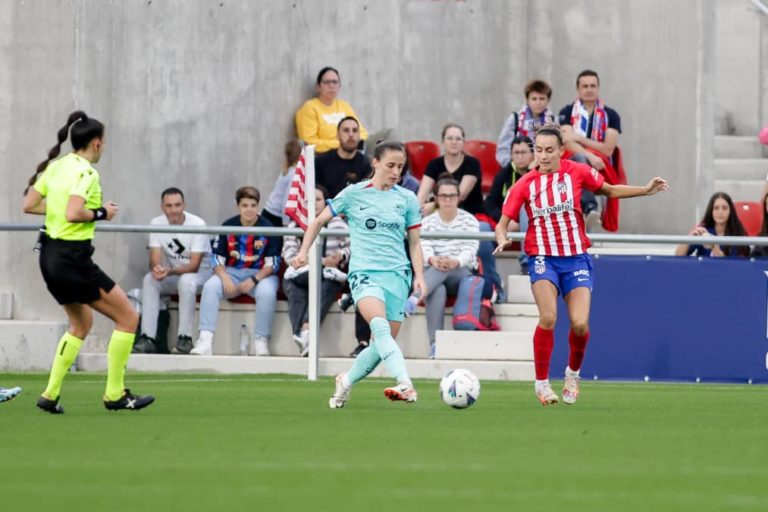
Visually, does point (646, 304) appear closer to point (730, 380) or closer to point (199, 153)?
point (730, 380)

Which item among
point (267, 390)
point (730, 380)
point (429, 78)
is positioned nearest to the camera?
point (267, 390)

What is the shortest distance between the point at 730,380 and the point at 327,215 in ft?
17.8

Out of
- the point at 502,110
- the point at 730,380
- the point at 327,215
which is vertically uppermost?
the point at 502,110

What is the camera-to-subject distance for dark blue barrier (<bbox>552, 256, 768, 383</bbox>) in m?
16.2

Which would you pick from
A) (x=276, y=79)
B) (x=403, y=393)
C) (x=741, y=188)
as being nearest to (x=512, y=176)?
(x=276, y=79)

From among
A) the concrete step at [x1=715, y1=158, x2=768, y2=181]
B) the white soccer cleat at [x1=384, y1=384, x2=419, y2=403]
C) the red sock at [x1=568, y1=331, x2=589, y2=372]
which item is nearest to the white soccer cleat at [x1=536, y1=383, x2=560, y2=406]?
the red sock at [x1=568, y1=331, x2=589, y2=372]

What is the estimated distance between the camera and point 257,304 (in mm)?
17484

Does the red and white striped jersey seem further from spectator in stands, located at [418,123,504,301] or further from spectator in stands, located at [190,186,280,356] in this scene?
spectator in stands, located at [418,123,504,301]

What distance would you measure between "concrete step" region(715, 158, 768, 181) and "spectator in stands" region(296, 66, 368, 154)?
5.23 m

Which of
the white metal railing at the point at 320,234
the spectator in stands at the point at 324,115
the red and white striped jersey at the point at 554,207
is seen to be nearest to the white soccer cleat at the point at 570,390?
the red and white striped jersey at the point at 554,207

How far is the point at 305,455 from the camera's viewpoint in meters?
8.84

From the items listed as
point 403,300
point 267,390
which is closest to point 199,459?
point 403,300

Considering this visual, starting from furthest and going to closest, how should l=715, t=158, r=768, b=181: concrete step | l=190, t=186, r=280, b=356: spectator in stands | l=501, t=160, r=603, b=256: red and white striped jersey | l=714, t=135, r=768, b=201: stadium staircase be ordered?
1. l=715, t=158, r=768, b=181: concrete step
2. l=714, t=135, r=768, b=201: stadium staircase
3. l=190, t=186, r=280, b=356: spectator in stands
4. l=501, t=160, r=603, b=256: red and white striped jersey

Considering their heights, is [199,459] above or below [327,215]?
below
